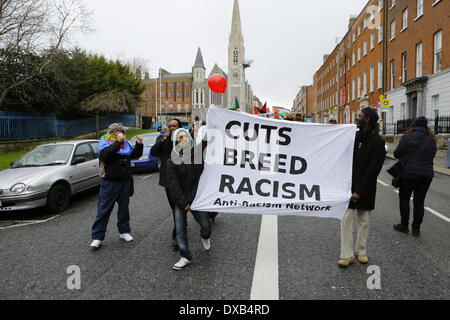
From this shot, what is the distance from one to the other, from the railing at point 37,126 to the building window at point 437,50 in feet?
83.2

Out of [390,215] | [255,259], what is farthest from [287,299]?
[390,215]

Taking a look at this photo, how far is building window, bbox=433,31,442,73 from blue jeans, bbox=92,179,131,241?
21.4 m

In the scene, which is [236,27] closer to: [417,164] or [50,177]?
[50,177]

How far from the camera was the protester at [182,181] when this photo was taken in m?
3.81

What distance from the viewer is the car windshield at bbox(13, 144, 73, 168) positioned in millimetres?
7500

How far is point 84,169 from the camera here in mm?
8008

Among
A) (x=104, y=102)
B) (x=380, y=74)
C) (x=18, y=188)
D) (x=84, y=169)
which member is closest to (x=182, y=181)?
(x=18, y=188)

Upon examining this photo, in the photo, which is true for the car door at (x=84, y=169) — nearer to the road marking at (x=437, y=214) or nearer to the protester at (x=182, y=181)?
the protester at (x=182, y=181)

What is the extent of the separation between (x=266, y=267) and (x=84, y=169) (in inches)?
233

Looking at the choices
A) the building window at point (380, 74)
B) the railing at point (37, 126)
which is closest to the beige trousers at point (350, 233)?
the railing at point (37, 126)

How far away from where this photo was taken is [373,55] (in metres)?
30.6

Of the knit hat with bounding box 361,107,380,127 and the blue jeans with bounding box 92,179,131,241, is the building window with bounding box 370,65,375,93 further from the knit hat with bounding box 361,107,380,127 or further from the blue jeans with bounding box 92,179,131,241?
the blue jeans with bounding box 92,179,131,241
